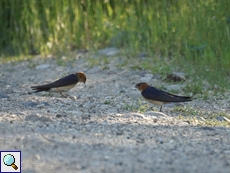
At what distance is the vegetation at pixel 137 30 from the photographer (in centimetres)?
659

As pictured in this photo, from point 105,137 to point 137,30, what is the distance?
526 cm

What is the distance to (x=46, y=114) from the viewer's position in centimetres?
404

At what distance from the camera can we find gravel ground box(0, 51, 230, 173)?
2664 mm

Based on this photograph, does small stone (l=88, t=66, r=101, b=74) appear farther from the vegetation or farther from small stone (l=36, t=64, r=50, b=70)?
small stone (l=36, t=64, r=50, b=70)

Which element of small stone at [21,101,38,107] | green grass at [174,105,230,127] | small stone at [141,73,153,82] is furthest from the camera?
small stone at [141,73,153,82]

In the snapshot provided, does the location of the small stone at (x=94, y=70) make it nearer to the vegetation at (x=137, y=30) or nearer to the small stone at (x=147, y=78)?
the vegetation at (x=137, y=30)

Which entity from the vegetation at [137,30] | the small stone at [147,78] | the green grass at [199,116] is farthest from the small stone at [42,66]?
the green grass at [199,116]

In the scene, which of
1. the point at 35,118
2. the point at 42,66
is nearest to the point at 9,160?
the point at 35,118

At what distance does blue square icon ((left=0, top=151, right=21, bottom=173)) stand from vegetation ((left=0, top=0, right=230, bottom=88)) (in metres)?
4.06

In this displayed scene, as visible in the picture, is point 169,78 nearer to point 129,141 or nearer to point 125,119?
point 125,119

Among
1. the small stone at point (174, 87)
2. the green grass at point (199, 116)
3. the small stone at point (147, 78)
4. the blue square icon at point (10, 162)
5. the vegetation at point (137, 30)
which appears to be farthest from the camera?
the vegetation at point (137, 30)

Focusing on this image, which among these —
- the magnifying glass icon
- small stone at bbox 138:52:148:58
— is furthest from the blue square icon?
small stone at bbox 138:52:148:58

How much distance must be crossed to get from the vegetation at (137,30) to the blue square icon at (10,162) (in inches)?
160

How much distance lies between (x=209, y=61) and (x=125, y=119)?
300cm
